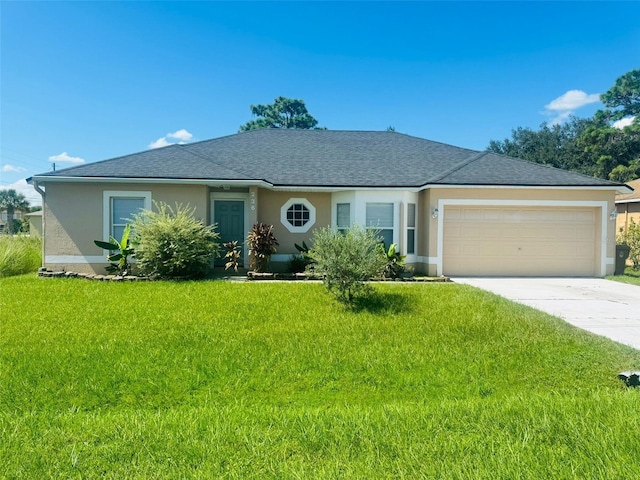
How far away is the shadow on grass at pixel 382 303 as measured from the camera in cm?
734

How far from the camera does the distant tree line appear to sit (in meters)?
29.2

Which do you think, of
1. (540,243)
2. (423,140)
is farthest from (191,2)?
(540,243)

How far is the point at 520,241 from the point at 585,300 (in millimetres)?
4317

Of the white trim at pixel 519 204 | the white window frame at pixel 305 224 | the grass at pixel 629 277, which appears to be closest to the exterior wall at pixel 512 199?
the white trim at pixel 519 204

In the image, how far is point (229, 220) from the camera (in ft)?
43.5

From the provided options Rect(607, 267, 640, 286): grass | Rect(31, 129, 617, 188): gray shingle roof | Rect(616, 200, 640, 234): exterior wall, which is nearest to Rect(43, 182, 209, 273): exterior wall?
Rect(31, 129, 617, 188): gray shingle roof

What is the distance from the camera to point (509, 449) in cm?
294

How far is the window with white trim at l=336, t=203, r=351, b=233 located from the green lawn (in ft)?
19.7

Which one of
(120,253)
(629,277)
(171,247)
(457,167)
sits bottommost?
(629,277)

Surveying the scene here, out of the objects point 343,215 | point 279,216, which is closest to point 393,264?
point 343,215

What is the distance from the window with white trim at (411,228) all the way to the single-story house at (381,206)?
1.5 inches

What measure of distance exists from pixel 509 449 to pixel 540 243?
39.1ft

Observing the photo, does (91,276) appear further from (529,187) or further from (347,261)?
(529,187)

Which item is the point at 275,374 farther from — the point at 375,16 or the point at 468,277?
the point at 375,16
